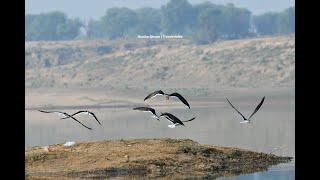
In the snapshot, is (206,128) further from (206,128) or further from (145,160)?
(145,160)

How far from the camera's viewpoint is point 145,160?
11328 millimetres

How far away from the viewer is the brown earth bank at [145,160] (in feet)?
35.4

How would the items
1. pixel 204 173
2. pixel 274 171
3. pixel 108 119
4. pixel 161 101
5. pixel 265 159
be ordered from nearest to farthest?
1. pixel 274 171
2. pixel 204 173
3. pixel 265 159
4. pixel 108 119
5. pixel 161 101

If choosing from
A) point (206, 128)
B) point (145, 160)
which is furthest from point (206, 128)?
point (145, 160)

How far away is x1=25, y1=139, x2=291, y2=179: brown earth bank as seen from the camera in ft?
35.4

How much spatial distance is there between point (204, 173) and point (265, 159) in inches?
44.3

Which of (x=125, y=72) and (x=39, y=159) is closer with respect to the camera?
(x=39, y=159)

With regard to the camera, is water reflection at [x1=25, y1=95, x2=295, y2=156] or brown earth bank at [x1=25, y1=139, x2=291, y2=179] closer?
brown earth bank at [x1=25, y1=139, x2=291, y2=179]

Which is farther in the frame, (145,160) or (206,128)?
(206,128)

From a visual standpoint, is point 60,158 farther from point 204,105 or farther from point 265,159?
point 204,105

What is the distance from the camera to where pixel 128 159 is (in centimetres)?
1152

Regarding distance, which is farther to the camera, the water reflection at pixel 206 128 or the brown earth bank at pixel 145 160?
the water reflection at pixel 206 128
